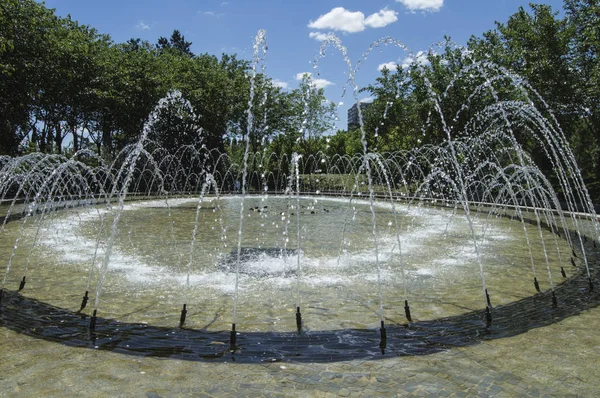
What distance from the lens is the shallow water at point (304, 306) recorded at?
13.2 ft

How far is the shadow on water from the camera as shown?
4.75 m

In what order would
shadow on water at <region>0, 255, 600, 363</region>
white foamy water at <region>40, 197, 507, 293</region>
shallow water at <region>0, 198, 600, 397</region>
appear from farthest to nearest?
white foamy water at <region>40, 197, 507, 293</region> → shadow on water at <region>0, 255, 600, 363</region> → shallow water at <region>0, 198, 600, 397</region>

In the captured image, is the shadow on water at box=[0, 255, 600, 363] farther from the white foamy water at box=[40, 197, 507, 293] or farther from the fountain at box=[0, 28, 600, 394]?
the white foamy water at box=[40, 197, 507, 293]

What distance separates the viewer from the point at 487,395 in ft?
12.5

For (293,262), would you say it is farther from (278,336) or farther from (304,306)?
(278,336)

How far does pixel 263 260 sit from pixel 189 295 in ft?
9.55

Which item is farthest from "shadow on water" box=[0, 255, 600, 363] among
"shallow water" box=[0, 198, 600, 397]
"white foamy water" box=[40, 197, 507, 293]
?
"white foamy water" box=[40, 197, 507, 293]

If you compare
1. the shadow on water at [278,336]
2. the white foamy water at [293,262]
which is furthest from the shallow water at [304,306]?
the shadow on water at [278,336]

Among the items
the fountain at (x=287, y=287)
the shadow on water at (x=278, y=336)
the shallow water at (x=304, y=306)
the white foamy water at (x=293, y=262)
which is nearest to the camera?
the shallow water at (x=304, y=306)

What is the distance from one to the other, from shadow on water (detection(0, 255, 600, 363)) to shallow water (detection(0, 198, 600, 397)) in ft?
0.58

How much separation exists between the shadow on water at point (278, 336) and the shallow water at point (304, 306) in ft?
0.58

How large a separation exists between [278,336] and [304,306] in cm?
122

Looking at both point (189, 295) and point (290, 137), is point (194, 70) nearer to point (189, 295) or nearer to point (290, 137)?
point (290, 137)

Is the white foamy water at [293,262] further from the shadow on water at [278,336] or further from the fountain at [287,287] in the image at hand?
the shadow on water at [278,336]
